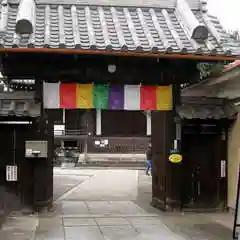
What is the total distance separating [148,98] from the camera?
13.0 m

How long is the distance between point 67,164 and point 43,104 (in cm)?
2439

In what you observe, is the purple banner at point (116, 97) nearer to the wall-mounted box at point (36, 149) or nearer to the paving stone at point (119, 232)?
the wall-mounted box at point (36, 149)

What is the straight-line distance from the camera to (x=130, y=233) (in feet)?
36.4

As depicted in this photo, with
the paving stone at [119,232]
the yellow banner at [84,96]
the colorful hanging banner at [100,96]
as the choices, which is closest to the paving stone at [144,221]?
the paving stone at [119,232]

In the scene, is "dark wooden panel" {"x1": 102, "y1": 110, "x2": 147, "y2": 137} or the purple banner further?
"dark wooden panel" {"x1": 102, "y1": 110, "x2": 147, "y2": 137}

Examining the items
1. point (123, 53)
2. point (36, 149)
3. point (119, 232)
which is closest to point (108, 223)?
point (119, 232)

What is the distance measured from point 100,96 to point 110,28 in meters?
1.87

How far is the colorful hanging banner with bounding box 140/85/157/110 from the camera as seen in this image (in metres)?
12.9

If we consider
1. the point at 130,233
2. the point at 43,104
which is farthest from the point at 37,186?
the point at 130,233

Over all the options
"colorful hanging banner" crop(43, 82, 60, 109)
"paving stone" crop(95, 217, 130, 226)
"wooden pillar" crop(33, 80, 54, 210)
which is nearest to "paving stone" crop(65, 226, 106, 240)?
"paving stone" crop(95, 217, 130, 226)

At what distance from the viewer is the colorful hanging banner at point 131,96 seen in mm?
12883

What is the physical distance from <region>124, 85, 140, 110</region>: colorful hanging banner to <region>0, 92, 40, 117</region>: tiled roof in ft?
7.58

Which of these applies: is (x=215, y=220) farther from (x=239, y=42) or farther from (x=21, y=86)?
(x=21, y=86)

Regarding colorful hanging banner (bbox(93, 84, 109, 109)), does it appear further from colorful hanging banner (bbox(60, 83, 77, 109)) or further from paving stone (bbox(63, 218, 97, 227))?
paving stone (bbox(63, 218, 97, 227))
